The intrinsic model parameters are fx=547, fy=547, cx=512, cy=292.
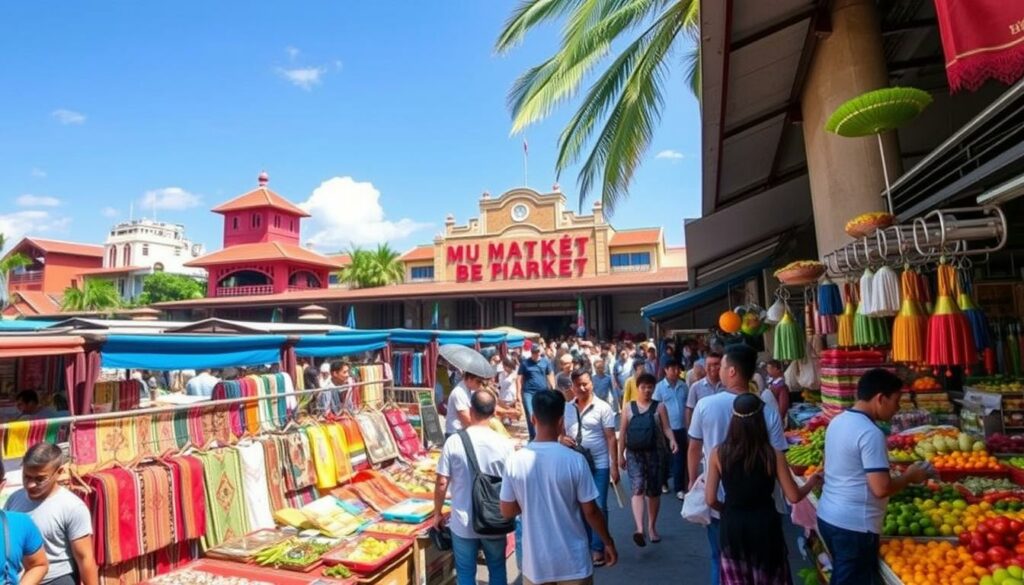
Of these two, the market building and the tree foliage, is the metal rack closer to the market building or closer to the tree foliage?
the market building

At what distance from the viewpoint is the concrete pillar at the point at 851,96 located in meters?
4.93

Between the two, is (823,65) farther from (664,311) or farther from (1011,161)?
(664,311)

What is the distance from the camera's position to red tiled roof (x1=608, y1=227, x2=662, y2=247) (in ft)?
85.2

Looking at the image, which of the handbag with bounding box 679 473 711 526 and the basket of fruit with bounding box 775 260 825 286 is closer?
the handbag with bounding box 679 473 711 526

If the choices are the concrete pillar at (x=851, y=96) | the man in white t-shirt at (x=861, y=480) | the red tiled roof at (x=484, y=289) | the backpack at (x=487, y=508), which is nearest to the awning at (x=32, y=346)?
the backpack at (x=487, y=508)

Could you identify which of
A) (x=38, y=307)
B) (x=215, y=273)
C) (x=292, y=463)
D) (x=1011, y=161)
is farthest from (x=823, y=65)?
(x=38, y=307)

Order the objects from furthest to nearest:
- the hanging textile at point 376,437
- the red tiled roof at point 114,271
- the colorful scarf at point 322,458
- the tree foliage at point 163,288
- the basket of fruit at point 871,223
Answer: the red tiled roof at point 114,271 → the tree foliage at point 163,288 → the hanging textile at point 376,437 → the colorful scarf at point 322,458 → the basket of fruit at point 871,223

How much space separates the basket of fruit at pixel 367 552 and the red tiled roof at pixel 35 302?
41944 millimetres

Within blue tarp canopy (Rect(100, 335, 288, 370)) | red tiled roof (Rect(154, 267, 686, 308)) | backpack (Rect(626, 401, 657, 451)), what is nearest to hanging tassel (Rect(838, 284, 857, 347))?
backpack (Rect(626, 401, 657, 451))

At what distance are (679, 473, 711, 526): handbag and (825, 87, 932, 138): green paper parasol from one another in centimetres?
247

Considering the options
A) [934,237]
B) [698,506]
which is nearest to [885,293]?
[934,237]

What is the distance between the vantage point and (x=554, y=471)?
2.72 metres

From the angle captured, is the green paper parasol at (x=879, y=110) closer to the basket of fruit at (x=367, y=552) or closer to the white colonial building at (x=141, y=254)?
the basket of fruit at (x=367, y=552)

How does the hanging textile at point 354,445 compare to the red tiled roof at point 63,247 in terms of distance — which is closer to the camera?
the hanging textile at point 354,445
